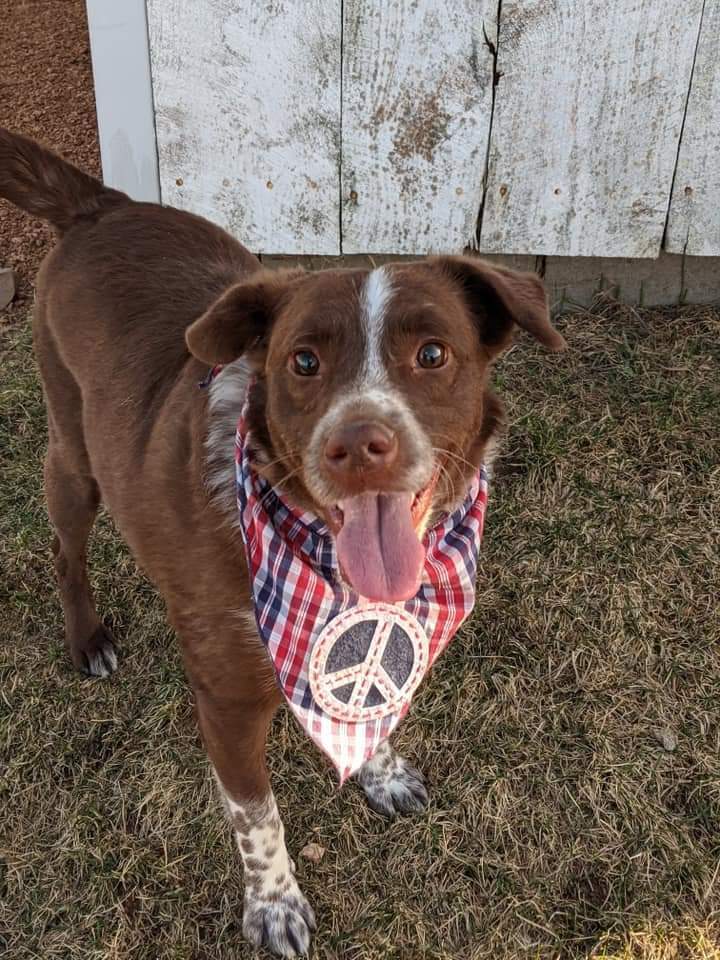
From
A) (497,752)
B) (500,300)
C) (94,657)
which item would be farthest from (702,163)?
(94,657)

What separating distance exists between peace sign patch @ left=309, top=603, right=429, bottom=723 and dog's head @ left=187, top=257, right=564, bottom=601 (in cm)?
32

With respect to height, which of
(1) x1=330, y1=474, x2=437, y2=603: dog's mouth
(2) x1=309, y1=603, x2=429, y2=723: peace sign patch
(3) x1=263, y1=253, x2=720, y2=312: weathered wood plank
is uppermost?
(1) x1=330, y1=474, x2=437, y2=603: dog's mouth

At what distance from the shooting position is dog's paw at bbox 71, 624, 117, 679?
3055 mm

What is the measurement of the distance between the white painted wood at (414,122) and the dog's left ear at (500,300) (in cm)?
185

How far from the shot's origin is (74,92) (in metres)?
5.38

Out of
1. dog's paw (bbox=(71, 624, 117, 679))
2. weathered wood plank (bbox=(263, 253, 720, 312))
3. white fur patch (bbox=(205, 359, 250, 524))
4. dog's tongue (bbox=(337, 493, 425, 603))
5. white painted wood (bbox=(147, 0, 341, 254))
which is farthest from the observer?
weathered wood plank (bbox=(263, 253, 720, 312))

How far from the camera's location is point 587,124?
3.65 m

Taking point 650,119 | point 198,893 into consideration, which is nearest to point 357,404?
point 198,893

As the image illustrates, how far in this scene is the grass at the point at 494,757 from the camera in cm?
243

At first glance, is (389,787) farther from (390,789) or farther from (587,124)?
(587,124)

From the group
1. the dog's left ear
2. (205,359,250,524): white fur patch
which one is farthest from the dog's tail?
the dog's left ear

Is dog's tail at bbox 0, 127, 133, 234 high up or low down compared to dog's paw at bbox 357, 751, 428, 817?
up

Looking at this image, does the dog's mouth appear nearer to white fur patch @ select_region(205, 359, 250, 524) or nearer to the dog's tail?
white fur patch @ select_region(205, 359, 250, 524)

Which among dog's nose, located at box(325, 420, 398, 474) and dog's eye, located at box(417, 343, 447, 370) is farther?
dog's eye, located at box(417, 343, 447, 370)
